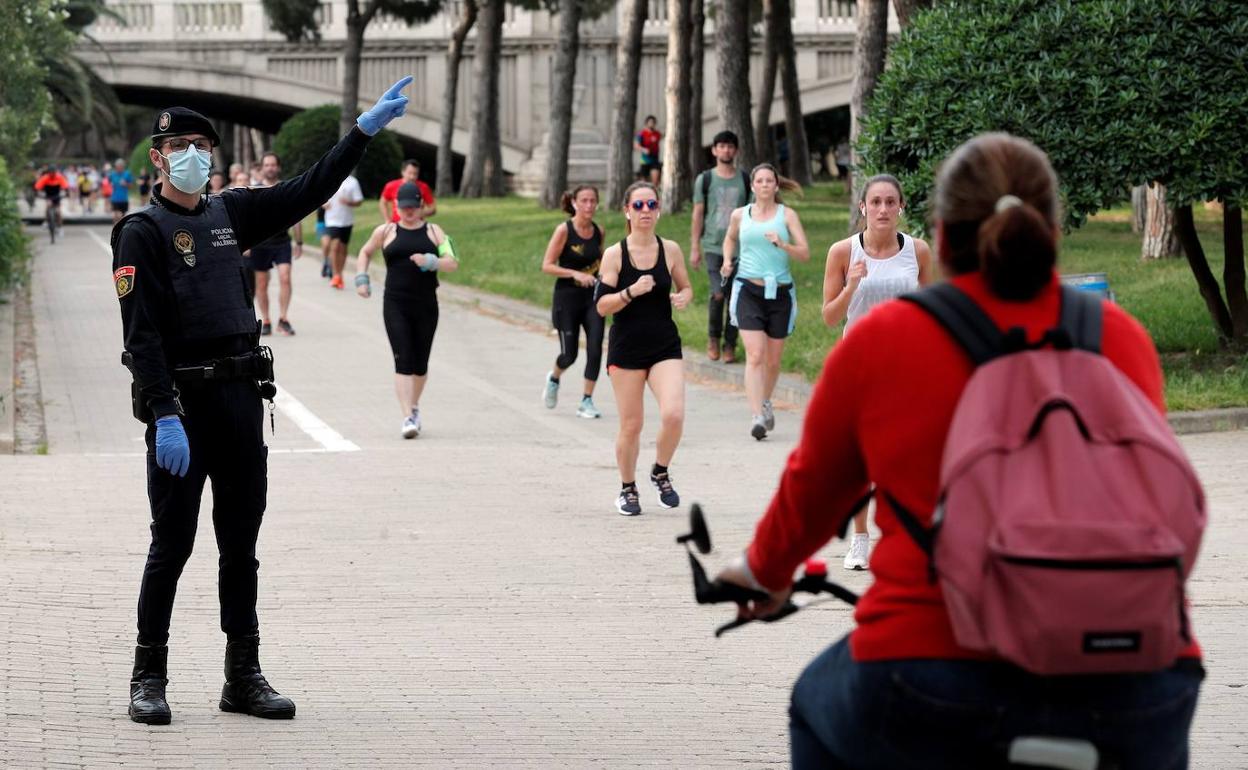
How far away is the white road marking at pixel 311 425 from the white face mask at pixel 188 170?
6.43 m

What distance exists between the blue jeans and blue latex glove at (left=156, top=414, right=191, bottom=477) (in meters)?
3.29

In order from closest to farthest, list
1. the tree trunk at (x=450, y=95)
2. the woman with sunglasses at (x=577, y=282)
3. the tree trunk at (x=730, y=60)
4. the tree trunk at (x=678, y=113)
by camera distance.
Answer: the woman with sunglasses at (x=577, y=282), the tree trunk at (x=730, y=60), the tree trunk at (x=678, y=113), the tree trunk at (x=450, y=95)

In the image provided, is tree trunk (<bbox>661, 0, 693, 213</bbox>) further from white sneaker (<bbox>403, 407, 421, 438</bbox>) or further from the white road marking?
white sneaker (<bbox>403, 407, 421, 438</bbox>)

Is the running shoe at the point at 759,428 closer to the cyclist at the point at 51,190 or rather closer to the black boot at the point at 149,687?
the black boot at the point at 149,687

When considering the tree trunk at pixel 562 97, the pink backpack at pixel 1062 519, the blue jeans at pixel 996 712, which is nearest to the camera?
the pink backpack at pixel 1062 519

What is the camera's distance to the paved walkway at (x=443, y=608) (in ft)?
19.3

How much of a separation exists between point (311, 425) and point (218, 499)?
25.8ft

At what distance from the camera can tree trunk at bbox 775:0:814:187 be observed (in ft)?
137

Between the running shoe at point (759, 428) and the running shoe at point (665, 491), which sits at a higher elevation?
the running shoe at point (665, 491)

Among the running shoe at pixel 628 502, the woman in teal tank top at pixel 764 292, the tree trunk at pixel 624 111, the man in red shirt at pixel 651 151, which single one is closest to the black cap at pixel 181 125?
the running shoe at pixel 628 502

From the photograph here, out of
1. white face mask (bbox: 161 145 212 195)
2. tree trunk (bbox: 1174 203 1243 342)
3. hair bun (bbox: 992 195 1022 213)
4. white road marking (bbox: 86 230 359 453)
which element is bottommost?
white road marking (bbox: 86 230 359 453)

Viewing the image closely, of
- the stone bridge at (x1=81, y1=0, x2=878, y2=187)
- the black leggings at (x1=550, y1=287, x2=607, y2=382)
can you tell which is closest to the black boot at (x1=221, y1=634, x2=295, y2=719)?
the black leggings at (x1=550, y1=287, x2=607, y2=382)

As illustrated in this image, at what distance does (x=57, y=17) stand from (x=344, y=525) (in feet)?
83.5

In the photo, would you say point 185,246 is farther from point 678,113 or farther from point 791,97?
point 791,97
